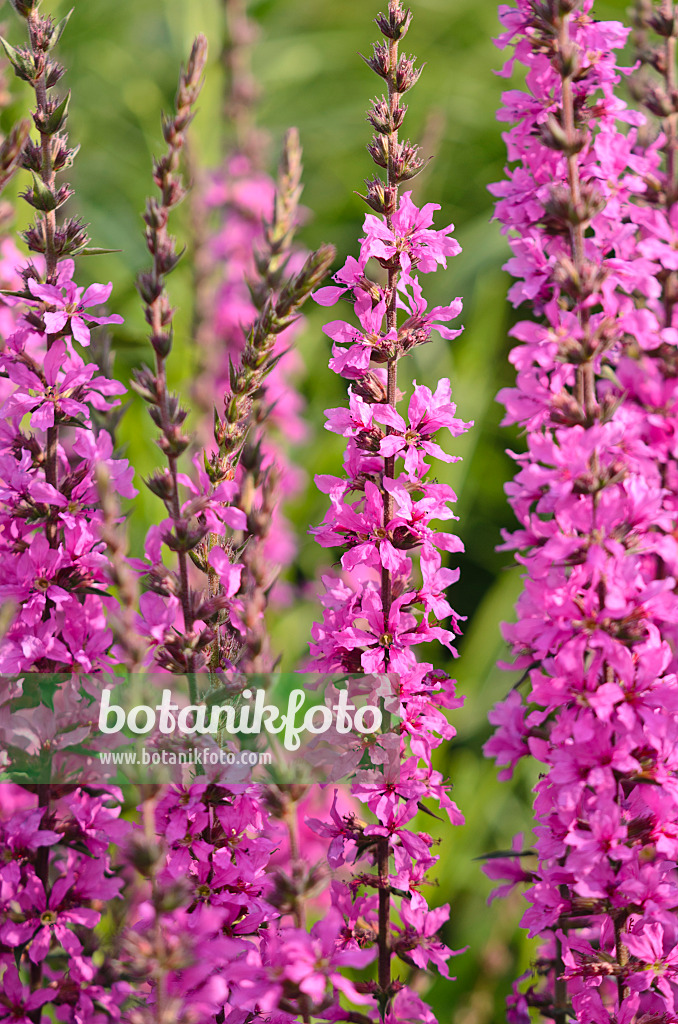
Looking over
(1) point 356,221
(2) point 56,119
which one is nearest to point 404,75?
(2) point 56,119

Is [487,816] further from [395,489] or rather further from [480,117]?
[480,117]

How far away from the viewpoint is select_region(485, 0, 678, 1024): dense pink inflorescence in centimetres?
82

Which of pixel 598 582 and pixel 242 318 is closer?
pixel 598 582

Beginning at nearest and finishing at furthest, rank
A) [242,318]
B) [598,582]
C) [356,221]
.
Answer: [598,582] → [242,318] → [356,221]

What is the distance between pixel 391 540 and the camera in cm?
91

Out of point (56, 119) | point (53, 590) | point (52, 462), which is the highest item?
point (56, 119)

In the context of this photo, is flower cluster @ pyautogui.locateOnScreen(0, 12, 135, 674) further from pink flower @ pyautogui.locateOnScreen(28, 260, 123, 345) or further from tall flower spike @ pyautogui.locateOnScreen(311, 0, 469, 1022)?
tall flower spike @ pyautogui.locateOnScreen(311, 0, 469, 1022)

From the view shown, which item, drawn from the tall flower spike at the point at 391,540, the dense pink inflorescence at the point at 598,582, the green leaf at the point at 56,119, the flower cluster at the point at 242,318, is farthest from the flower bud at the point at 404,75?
the flower cluster at the point at 242,318

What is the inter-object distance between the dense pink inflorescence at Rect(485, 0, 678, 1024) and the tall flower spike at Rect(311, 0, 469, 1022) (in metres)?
0.09

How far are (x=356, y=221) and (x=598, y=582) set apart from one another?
263 cm

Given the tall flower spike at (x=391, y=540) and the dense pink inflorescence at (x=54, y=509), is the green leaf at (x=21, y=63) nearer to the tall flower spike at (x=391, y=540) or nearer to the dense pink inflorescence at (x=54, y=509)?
the dense pink inflorescence at (x=54, y=509)

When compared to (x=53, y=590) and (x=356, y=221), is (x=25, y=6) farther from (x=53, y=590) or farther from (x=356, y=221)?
(x=356, y=221)

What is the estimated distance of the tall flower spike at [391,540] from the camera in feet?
2.87

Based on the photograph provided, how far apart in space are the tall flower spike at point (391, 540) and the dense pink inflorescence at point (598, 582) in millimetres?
90
